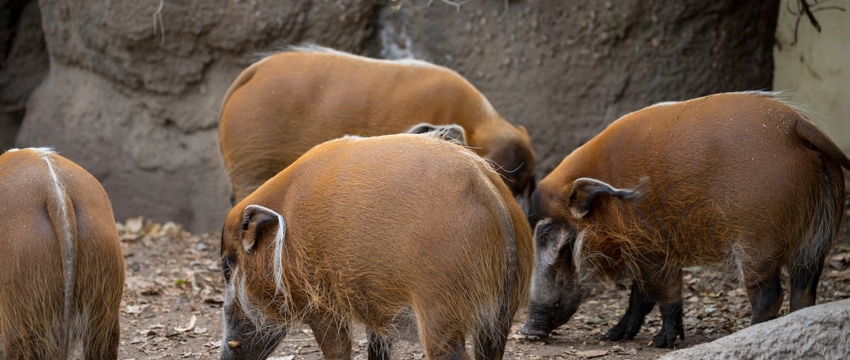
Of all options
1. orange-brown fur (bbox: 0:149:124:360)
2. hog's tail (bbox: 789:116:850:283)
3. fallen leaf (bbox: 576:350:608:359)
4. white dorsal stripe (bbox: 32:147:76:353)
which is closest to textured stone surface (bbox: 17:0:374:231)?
fallen leaf (bbox: 576:350:608:359)

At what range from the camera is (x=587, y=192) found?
14.4 ft

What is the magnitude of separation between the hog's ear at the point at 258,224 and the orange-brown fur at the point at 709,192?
1.50 m

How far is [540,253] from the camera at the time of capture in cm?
461

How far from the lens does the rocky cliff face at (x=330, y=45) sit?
6773 millimetres

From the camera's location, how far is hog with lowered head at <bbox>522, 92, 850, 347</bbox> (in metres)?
3.97

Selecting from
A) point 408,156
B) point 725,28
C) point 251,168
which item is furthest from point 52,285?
point 725,28

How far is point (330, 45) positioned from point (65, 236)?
4.17 meters

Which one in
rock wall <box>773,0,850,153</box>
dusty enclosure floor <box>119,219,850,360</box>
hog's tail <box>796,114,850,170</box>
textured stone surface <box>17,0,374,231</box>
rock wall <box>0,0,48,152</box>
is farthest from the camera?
rock wall <box>0,0,48,152</box>

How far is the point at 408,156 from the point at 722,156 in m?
1.46

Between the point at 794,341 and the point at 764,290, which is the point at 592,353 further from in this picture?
the point at 794,341

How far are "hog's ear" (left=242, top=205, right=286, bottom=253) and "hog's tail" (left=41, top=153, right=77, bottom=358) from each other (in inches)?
23.7

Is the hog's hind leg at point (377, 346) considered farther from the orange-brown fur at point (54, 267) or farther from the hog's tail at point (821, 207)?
the hog's tail at point (821, 207)

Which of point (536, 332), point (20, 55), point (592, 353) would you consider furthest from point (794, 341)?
point (20, 55)

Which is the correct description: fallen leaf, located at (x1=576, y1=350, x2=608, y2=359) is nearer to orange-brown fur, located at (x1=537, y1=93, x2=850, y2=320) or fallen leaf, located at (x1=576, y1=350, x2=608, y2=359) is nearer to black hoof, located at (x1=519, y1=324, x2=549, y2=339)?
black hoof, located at (x1=519, y1=324, x2=549, y2=339)
